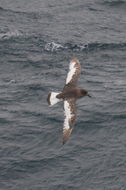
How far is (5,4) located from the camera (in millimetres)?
43438

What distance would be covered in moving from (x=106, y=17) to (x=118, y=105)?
42.1 feet

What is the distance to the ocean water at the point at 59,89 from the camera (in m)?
25.8

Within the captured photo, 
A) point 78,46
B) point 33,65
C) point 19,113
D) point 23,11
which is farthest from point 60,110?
point 23,11

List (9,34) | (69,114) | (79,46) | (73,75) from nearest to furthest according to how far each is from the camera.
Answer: (69,114) < (73,75) < (79,46) < (9,34)

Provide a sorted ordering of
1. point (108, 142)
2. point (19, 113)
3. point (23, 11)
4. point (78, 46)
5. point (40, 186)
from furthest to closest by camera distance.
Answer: point (23, 11), point (78, 46), point (19, 113), point (108, 142), point (40, 186)

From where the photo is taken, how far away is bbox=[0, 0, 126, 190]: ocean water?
25.8m

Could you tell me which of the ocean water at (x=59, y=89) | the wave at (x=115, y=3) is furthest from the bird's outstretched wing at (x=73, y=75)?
the wave at (x=115, y=3)

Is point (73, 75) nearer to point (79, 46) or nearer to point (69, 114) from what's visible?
point (69, 114)

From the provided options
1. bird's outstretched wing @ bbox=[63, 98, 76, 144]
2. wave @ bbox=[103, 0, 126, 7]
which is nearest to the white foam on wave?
wave @ bbox=[103, 0, 126, 7]

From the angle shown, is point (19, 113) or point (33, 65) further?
point (33, 65)

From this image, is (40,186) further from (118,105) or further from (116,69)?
(116,69)

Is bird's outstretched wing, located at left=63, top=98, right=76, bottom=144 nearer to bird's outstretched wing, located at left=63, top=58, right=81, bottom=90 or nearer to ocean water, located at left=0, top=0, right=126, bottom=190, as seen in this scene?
bird's outstretched wing, located at left=63, top=58, right=81, bottom=90

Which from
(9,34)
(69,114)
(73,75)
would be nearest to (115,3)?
(9,34)

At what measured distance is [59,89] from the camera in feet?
106
